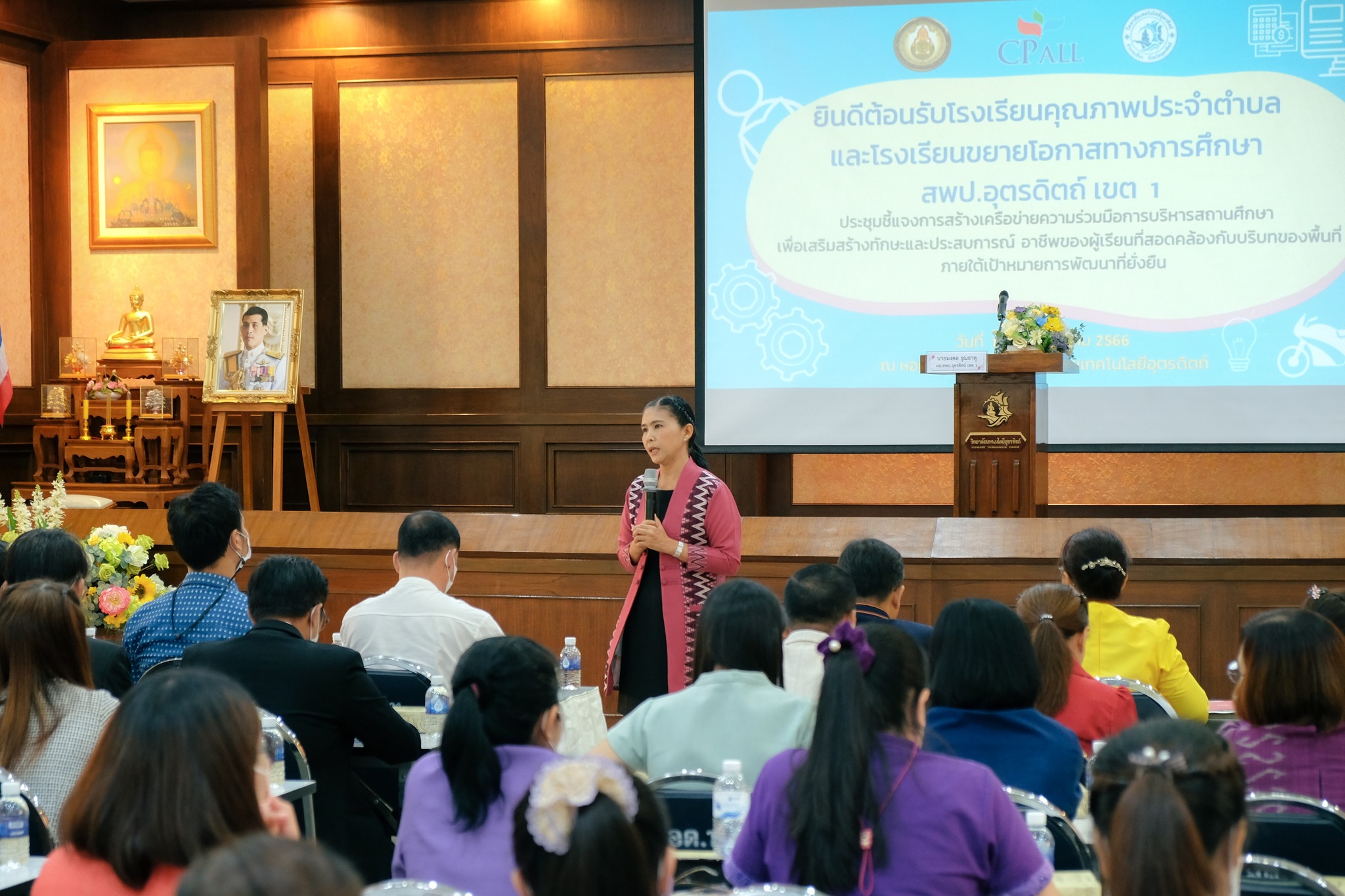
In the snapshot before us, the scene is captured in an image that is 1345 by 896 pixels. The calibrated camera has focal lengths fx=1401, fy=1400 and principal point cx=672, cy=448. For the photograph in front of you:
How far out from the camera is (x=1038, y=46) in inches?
277

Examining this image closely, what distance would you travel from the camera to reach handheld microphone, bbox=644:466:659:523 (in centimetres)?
417

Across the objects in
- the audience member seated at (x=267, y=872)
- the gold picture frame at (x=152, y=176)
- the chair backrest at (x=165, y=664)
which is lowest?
the chair backrest at (x=165, y=664)

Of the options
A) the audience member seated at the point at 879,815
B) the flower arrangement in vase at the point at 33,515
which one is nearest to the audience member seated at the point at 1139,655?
the audience member seated at the point at 879,815

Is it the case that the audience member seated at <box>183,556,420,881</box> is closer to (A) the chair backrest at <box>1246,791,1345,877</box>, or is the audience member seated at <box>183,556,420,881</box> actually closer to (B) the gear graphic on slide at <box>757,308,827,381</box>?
(A) the chair backrest at <box>1246,791,1345,877</box>

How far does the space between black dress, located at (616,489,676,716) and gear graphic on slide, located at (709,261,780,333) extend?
126 inches

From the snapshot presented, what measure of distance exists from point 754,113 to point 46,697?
18.2 ft

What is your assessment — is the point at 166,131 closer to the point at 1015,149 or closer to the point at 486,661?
the point at 1015,149

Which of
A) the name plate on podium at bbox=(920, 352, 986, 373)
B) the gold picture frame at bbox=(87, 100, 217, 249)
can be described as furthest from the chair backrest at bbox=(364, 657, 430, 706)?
the gold picture frame at bbox=(87, 100, 217, 249)

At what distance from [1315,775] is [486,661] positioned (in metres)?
1.44

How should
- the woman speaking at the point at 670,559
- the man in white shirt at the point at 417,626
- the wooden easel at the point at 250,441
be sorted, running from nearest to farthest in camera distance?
the man in white shirt at the point at 417,626 → the woman speaking at the point at 670,559 → the wooden easel at the point at 250,441

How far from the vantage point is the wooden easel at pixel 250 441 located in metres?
7.62

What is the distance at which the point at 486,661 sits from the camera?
204 cm

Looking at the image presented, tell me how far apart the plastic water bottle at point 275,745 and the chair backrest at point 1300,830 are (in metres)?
1.68

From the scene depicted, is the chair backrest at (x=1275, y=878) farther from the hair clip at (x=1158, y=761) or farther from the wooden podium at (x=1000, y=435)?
the wooden podium at (x=1000, y=435)
